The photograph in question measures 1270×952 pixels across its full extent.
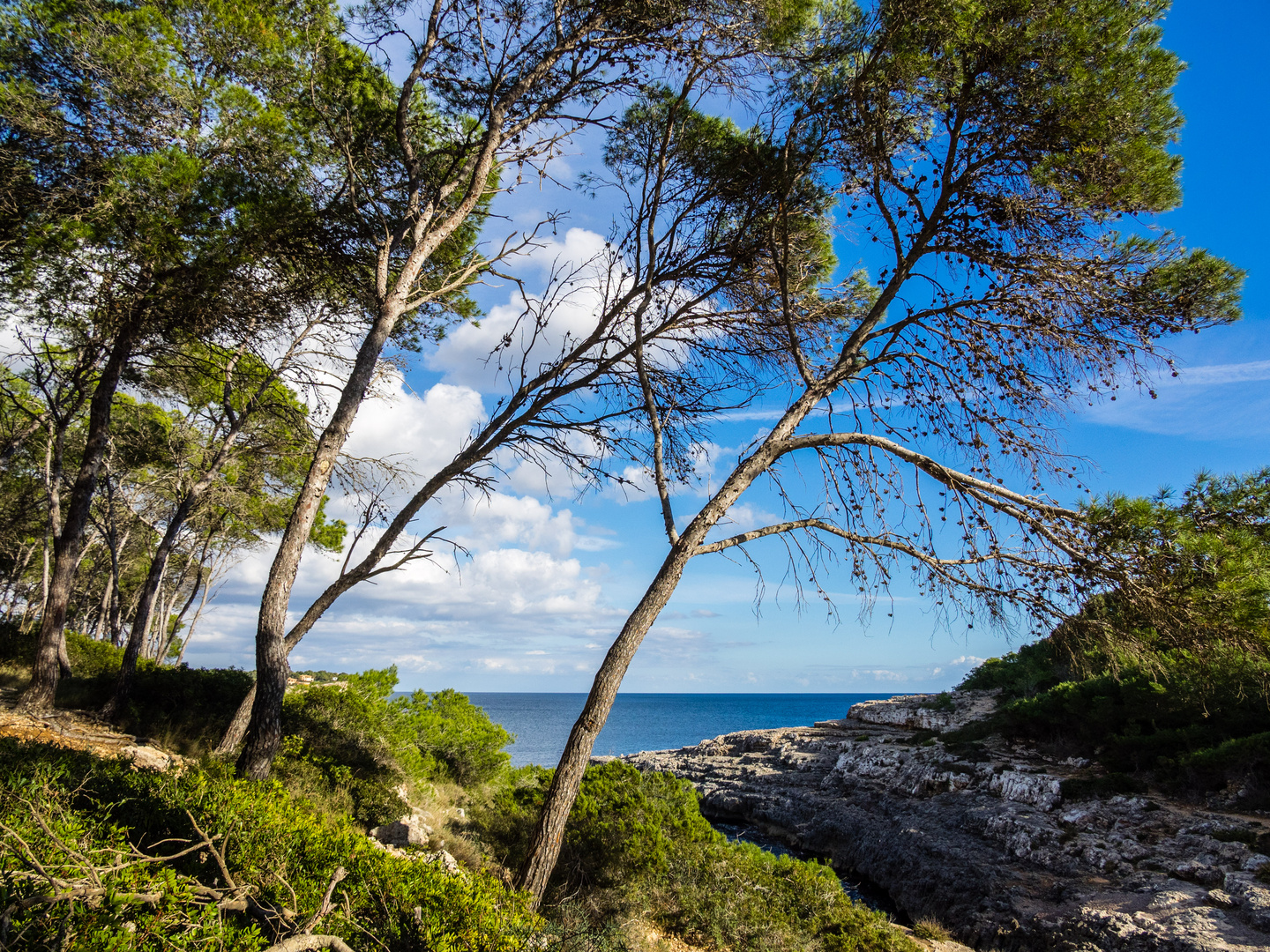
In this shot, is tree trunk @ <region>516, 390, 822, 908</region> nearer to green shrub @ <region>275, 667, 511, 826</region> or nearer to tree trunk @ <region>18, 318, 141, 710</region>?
green shrub @ <region>275, 667, 511, 826</region>

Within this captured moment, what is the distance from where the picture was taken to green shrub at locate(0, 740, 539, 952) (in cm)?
236

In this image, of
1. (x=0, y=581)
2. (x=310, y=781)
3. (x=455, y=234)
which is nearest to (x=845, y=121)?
(x=455, y=234)

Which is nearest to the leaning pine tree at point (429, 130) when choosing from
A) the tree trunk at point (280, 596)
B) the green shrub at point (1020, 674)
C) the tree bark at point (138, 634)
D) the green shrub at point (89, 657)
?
the tree trunk at point (280, 596)

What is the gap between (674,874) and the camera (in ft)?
20.4

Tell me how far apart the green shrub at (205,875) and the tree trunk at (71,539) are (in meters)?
4.66

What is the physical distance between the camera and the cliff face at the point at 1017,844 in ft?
28.1

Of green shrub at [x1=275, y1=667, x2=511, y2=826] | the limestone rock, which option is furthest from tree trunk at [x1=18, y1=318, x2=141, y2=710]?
the limestone rock

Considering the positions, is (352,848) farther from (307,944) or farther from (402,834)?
(402,834)

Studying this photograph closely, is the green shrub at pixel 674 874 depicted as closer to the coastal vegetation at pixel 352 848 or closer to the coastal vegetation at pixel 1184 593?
the coastal vegetation at pixel 352 848

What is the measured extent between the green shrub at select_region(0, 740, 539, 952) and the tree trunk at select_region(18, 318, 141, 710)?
4.66 m

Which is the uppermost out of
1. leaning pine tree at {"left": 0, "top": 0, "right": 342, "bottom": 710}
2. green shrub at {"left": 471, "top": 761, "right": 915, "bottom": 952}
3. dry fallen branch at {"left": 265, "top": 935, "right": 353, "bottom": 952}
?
leaning pine tree at {"left": 0, "top": 0, "right": 342, "bottom": 710}

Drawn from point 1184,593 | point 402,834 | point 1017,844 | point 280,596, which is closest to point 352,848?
point 402,834

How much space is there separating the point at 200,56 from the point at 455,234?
413 centimetres

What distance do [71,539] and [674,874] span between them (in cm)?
845
